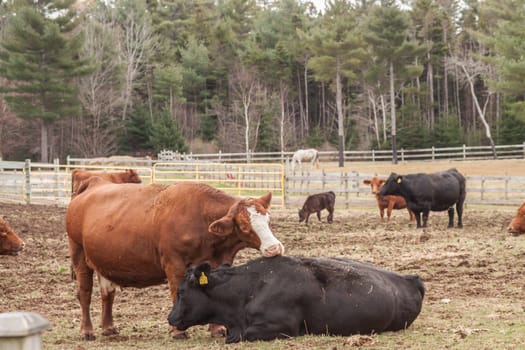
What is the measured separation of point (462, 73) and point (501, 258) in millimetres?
54068

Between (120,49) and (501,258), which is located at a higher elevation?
(120,49)

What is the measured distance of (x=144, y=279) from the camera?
7531mm

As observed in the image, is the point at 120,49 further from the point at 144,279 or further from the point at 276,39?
the point at 144,279

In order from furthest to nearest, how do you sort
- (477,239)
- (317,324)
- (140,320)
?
(477,239) < (140,320) < (317,324)

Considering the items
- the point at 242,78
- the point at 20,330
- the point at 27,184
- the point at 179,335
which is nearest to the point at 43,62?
the point at 242,78

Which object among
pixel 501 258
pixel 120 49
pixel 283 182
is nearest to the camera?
pixel 501 258

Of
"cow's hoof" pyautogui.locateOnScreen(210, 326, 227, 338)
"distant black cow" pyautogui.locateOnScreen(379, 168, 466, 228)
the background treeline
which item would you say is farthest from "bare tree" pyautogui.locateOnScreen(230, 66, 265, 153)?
"cow's hoof" pyautogui.locateOnScreen(210, 326, 227, 338)

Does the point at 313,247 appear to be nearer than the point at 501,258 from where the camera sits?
No

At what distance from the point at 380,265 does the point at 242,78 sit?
53271 mm

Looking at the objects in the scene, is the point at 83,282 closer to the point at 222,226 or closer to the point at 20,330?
the point at 222,226

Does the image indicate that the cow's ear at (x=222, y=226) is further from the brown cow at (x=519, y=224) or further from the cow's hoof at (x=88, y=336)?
the brown cow at (x=519, y=224)

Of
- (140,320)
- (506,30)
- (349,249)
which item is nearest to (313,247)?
(349,249)

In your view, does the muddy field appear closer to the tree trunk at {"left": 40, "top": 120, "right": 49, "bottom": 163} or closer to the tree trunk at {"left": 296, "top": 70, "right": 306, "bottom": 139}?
the tree trunk at {"left": 40, "top": 120, "right": 49, "bottom": 163}

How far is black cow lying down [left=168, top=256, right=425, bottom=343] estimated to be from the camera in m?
6.71
